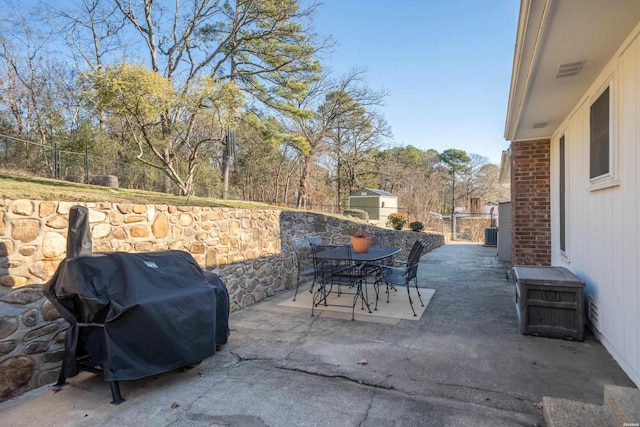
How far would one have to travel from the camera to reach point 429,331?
361cm

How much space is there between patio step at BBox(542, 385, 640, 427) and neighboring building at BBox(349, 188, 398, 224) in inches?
599

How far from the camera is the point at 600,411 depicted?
1.88m

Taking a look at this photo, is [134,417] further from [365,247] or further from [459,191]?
[459,191]

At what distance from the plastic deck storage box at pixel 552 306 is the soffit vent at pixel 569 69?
1.95m

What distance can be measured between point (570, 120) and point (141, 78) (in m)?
7.14

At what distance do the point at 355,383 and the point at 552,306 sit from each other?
2.20 meters

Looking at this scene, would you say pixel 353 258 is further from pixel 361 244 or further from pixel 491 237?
pixel 491 237

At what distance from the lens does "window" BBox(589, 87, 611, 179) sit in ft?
9.91

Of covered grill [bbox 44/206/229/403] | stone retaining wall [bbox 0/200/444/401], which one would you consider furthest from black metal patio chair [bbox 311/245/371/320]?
covered grill [bbox 44/206/229/403]

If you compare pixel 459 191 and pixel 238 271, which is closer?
pixel 238 271

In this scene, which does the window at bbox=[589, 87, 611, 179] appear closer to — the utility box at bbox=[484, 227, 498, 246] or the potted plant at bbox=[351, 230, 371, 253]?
the potted plant at bbox=[351, 230, 371, 253]

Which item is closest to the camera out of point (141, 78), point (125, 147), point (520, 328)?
point (520, 328)

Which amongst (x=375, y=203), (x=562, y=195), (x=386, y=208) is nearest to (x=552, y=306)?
(x=562, y=195)

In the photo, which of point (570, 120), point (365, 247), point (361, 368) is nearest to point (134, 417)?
point (361, 368)
